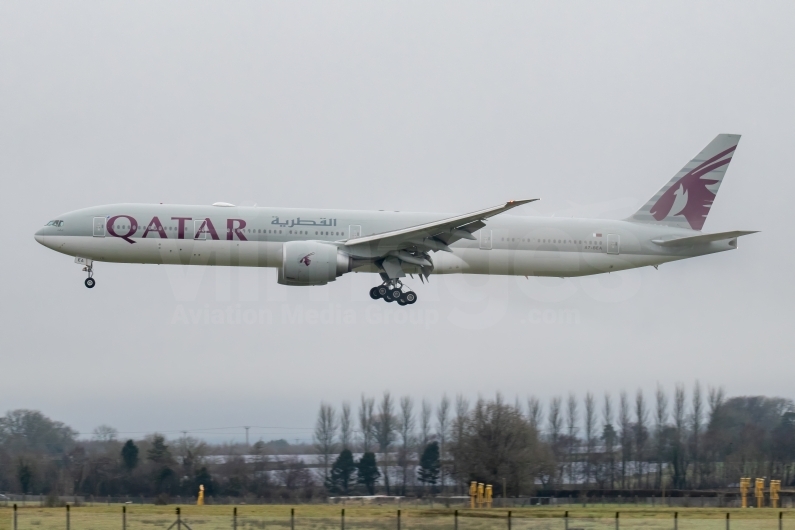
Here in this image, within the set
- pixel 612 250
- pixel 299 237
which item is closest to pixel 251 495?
pixel 299 237

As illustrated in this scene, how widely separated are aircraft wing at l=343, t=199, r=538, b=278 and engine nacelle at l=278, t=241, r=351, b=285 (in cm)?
97

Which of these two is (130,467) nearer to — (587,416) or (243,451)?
(243,451)

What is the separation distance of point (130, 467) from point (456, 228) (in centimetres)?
1719

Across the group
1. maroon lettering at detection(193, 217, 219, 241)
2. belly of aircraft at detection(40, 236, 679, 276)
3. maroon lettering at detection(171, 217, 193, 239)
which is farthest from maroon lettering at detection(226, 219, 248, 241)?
maroon lettering at detection(171, 217, 193, 239)

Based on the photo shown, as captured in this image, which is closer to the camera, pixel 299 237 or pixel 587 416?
pixel 299 237

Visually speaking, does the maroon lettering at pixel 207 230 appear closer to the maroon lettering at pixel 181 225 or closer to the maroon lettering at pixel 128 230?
the maroon lettering at pixel 181 225

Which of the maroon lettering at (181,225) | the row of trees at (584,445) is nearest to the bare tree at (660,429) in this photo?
the row of trees at (584,445)

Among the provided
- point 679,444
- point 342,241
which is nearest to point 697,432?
point 679,444

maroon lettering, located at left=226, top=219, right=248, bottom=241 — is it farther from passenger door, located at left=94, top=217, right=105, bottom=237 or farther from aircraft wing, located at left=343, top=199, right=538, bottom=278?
passenger door, located at left=94, top=217, right=105, bottom=237

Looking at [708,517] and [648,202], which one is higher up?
[648,202]

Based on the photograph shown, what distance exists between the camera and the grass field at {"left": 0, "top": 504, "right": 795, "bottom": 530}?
29766 millimetres

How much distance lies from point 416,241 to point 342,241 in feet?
9.87

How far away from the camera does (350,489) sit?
43.7 meters

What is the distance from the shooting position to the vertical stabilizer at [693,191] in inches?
1831
